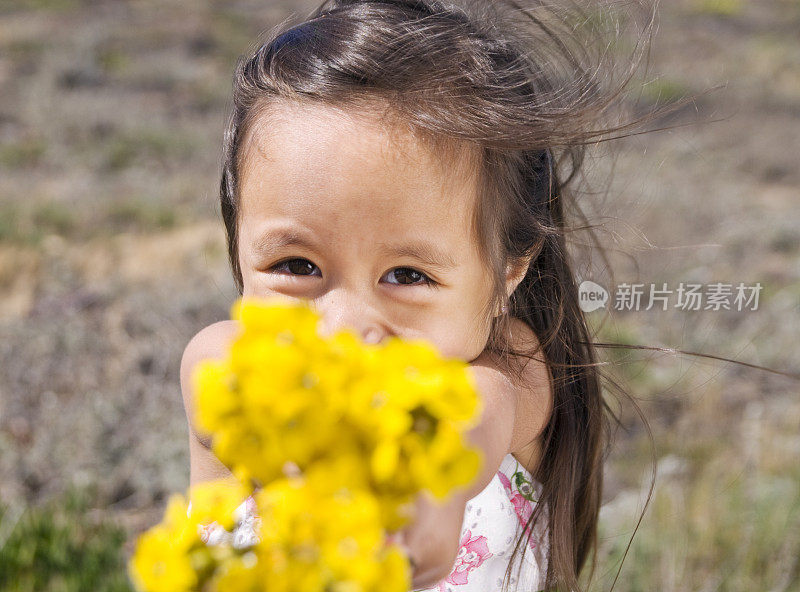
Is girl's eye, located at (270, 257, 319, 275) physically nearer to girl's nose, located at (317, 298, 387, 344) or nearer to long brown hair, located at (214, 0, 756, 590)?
girl's nose, located at (317, 298, 387, 344)

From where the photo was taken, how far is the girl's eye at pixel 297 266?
4.18 ft

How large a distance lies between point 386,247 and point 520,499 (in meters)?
0.74

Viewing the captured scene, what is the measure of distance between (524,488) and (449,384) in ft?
4.07

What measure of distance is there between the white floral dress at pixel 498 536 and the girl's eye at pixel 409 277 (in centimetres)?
49

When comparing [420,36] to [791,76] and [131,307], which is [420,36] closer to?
[131,307]

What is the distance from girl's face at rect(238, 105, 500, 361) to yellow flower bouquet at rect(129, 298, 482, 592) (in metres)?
0.62

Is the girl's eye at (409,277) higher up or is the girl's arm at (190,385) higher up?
the girl's eye at (409,277)

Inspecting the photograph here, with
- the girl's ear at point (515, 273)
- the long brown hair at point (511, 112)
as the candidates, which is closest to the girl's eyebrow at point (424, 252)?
the long brown hair at point (511, 112)

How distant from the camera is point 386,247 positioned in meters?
1.21

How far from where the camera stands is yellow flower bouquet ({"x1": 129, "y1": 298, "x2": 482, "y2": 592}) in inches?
20.4

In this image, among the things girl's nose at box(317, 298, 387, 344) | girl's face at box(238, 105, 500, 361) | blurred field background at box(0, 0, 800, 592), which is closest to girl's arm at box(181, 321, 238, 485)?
girl's face at box(238, 105, 500, 361)

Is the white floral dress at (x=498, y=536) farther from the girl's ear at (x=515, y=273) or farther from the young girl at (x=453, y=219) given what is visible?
the girl's ear at (x=515, y=273)

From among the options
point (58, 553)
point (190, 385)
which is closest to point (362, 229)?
point (190, 385)

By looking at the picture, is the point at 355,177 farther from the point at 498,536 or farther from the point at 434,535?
the point at 498,536
